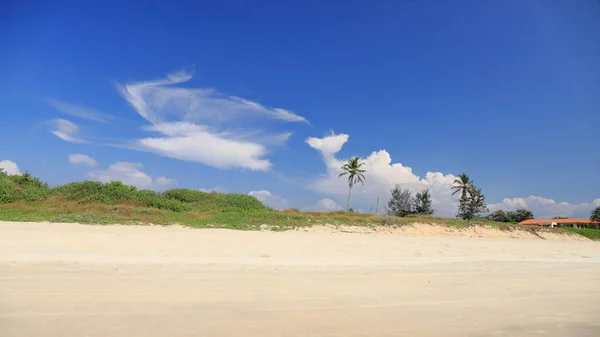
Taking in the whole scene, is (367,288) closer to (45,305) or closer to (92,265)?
(45,305)

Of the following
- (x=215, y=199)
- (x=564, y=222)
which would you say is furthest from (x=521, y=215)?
(x=215, y=199)

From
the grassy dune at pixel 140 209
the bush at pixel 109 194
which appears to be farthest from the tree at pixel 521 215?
the bush at pixel 109 194

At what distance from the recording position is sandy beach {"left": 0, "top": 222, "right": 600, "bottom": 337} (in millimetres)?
4922

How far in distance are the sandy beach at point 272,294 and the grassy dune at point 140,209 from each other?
9488mm

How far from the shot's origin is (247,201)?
3809 cm

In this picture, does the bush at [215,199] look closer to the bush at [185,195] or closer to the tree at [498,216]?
the bush at [185,195]

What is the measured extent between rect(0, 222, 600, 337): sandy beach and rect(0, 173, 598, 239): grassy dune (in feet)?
31.1

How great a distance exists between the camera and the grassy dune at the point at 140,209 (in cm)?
2120

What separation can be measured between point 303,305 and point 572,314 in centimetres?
433

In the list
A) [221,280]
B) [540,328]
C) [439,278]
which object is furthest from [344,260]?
[540,328]

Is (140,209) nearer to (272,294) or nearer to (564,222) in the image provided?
(272,294)

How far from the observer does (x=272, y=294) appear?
6.59 meters

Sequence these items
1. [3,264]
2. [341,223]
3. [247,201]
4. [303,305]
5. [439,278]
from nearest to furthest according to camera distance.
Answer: [303,305] < [3,264] < [439,278] < [341,223] < [247,201]

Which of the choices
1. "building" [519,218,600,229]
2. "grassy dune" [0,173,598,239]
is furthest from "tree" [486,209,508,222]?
"grassy dune" [0,173,598,239]
